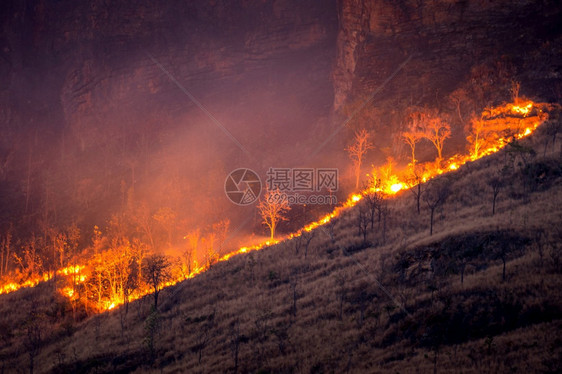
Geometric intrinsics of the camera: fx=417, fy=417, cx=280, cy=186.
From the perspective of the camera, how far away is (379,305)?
23.7 metres

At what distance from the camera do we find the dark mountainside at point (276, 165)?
68.4ft

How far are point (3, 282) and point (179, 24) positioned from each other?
81690 millimetres

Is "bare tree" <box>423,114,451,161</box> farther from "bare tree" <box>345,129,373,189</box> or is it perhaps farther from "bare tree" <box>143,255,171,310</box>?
"bare tree" <box>143,255,171,310</box>

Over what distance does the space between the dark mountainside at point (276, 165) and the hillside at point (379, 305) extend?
0.14 m

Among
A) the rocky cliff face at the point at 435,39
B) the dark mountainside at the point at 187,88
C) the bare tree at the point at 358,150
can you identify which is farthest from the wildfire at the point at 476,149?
the dark mountainside at the point at 187,88

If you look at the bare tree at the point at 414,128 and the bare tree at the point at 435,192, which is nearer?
the bare tree at the point at 435,192

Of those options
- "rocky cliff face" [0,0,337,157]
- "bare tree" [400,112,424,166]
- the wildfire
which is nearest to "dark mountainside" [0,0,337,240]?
"rocky cliff face" [0,0,337,157]

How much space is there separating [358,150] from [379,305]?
2261 inches

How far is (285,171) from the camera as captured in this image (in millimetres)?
91875

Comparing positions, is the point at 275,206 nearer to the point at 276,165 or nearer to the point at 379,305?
the point at 276,165

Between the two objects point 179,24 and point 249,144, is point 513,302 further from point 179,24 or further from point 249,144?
point 179,24

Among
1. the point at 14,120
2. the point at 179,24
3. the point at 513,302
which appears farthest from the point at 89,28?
the point at 513,302

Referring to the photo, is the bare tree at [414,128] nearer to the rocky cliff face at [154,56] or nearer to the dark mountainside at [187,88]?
the dark mountainside at [187,88]

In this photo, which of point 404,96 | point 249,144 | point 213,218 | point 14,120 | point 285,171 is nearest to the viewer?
point 404,96
